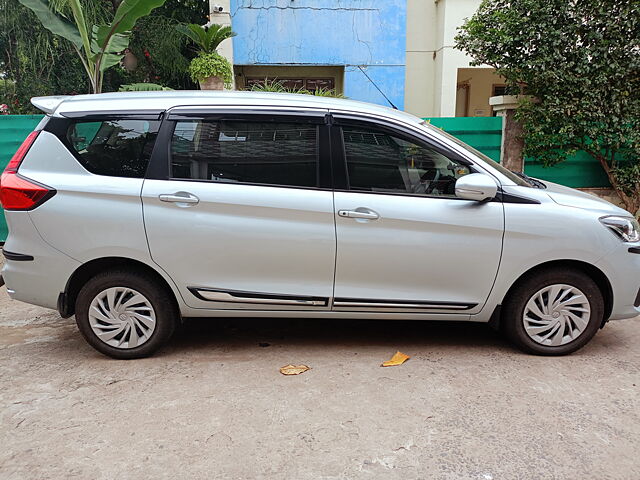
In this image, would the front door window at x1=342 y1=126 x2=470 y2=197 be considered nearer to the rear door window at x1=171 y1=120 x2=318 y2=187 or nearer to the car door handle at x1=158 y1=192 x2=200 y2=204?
the rear door window at x1=171 y1=120 x2=318 y2=187

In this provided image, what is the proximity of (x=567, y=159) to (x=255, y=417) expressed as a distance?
6.12 m

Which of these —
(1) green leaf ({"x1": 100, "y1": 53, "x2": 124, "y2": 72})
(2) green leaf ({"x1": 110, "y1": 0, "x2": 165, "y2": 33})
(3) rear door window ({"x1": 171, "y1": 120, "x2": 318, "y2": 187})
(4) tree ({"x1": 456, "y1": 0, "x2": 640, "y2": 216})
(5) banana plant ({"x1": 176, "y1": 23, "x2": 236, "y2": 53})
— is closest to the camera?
(3) rear door window ({"x1": 171, "y1": 120, "x2": 318, "y2": 187})

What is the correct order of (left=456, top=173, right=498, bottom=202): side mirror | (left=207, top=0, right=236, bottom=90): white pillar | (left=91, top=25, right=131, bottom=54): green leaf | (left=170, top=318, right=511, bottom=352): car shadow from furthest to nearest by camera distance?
(left=207, top=0, right=236, bottom=90): white pillar, (left=91, top=25, right=131, bottom=54): green leaf, (left=170, top=318, right=511, bottom=352): car shadow, (left=456, top=173, right=498, bottom=202): side mirror

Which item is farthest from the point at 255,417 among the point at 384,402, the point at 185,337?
the point at 185,337

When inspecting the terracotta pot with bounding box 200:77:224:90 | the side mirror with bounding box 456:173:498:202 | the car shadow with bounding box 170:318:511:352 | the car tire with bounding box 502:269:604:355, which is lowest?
the car shadow with bounding box 170:318:511:352

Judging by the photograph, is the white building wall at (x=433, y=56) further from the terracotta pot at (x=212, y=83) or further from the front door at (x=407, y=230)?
the front door at (x=407, y=230)

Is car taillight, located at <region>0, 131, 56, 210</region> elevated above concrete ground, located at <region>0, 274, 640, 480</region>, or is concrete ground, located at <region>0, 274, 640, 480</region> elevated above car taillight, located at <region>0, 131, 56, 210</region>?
car taillight, located at <region>0, 131, 56, 210</region>

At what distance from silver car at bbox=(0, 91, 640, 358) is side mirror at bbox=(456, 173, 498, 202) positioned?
10 mm

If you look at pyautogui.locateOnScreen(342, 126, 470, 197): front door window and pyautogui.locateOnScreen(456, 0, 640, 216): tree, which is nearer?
pyautogui.locateOnScreen(342, 126, 470, 197): front door window

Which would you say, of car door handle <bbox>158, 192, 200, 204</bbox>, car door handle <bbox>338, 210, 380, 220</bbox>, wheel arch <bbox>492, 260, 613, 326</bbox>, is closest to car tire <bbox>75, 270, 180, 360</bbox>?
car door handle <bbox>158, 192, 200, 204</bbox>

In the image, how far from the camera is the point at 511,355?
12.3ft

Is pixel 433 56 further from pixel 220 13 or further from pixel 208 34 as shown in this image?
pixel 208 34

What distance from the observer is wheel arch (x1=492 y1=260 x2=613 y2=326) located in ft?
11.8

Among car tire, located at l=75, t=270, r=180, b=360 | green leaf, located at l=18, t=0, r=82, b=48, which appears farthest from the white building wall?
car tire, located at l=75, t=270, r=180, b=360
